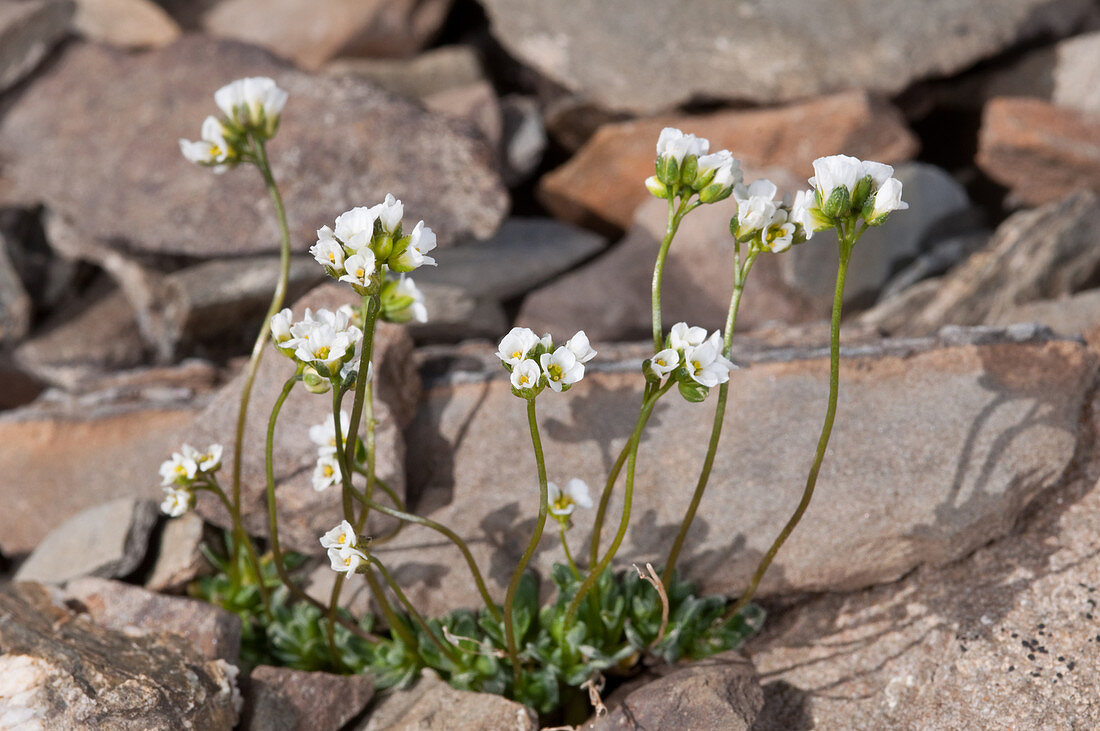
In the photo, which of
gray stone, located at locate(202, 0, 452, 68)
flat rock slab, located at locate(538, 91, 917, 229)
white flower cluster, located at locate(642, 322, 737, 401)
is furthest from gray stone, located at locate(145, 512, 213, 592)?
gray stone, located at locate(202, 0, 452, 68)

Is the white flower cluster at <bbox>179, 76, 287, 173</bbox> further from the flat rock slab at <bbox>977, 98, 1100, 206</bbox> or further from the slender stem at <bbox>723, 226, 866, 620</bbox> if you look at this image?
the flat rock slab at <bbox>977, 98, 1100, 206</bbox>

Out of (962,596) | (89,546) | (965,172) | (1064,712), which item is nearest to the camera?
(1064,712)

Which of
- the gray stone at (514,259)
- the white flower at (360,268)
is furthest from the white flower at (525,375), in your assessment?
the gray stone at (514,259)

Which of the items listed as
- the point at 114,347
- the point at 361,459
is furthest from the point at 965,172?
the point at 114,347

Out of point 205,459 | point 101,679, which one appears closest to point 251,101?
point 205,459

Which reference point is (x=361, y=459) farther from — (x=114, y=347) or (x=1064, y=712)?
(x=114, y=347)

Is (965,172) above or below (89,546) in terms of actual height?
above

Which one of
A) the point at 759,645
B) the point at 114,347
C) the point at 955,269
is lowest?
the point at 114,347
